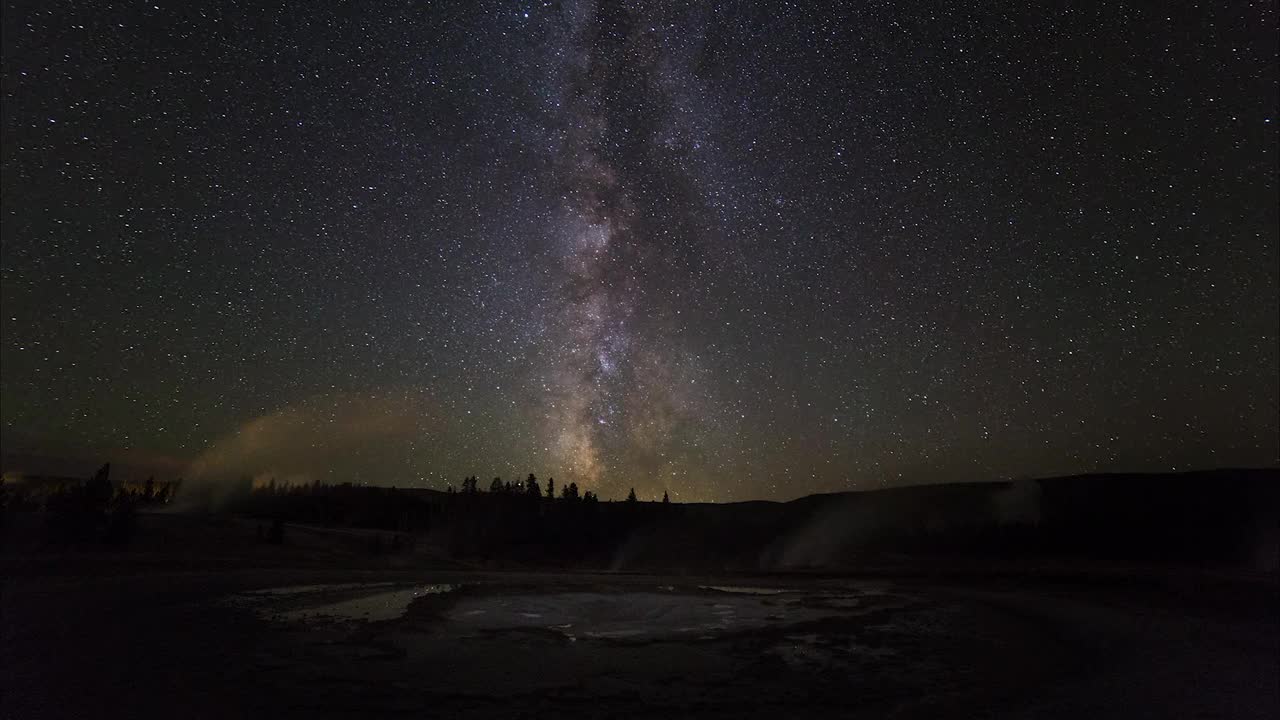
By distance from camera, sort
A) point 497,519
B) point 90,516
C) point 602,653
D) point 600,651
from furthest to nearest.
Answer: point 497,519, point 90,516, point 600,651, point 602,653

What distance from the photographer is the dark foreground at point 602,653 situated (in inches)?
397

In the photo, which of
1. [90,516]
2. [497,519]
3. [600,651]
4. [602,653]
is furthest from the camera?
[497,519]

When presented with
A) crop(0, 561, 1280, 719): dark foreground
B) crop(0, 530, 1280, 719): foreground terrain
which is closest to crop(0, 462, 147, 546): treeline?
crop(0, 530, 1280, 719): foreground terrain

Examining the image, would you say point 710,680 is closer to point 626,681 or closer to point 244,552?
point 626,681

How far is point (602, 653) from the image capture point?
45.4 feet

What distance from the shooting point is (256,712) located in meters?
9.21

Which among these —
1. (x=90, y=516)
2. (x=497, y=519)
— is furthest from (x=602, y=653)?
(x=497, y=519)

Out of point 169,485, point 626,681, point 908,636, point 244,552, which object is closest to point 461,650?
point 626,681

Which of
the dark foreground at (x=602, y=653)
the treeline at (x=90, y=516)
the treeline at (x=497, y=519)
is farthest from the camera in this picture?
the treeline at (x=497, y=519)

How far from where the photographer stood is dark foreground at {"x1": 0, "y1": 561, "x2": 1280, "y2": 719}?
10094 mm

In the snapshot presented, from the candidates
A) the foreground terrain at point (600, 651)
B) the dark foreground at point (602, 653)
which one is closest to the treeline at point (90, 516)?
the foreground terrain at point (600, 651)

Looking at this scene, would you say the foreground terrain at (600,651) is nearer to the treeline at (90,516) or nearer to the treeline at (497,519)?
the treeline at (90,516)

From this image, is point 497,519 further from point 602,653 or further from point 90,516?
point 602,653

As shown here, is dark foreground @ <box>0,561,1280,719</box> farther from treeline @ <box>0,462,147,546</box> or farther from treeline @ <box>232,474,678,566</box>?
treeline @ <box>232,474,678,566</box>
